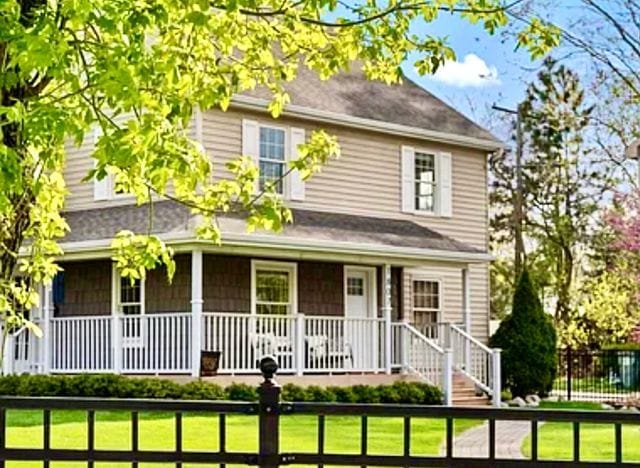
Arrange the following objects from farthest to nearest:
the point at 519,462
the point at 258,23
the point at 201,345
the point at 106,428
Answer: the point at 201,345 → the point at 106,428 → the point at 258,23 → the point at 519,462

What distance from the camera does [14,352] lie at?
2012cm

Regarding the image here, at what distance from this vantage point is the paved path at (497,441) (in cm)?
1267

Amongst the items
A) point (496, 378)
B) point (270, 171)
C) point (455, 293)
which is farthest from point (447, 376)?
point (270, 171)

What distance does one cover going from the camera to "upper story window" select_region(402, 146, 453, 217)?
23.4 m

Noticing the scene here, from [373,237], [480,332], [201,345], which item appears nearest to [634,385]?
[480,332]

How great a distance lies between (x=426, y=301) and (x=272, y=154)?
5.19m

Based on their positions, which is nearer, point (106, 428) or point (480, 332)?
point (106, 428)

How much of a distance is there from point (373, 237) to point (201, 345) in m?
4.54

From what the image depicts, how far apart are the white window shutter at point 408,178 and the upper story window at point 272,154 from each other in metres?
3.33

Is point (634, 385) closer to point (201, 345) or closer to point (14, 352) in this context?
point (201, 345)

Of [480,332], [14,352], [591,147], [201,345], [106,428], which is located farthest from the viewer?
[591,147]

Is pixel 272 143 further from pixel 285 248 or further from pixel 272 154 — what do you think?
pixel 285 248

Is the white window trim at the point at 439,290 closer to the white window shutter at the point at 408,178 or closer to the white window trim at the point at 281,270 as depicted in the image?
the white window shutter at the point at 408,178

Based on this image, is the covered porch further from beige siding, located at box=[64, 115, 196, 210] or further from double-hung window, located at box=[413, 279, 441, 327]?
beige siding, located at box=[64, 115, 196, 210]
